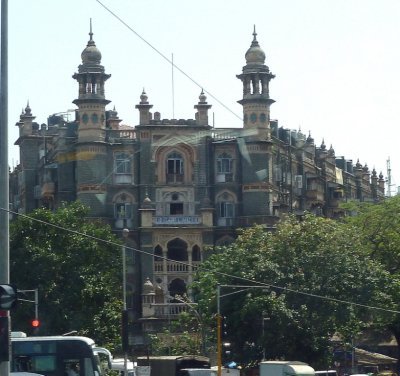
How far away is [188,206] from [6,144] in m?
85.2

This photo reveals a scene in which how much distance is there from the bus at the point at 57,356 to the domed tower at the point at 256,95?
66.1 metres

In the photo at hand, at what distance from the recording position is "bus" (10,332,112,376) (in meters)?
51.2

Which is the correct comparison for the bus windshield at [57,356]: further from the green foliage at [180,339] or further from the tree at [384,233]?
the green foliage at [180,339]

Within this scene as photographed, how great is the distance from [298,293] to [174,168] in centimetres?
4396

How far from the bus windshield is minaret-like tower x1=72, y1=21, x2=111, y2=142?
6358 centimetres

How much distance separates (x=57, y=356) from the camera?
51.6 meters

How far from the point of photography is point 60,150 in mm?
117438

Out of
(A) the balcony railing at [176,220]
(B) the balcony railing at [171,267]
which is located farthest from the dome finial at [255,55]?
(B) the balcony railing at [171,267]

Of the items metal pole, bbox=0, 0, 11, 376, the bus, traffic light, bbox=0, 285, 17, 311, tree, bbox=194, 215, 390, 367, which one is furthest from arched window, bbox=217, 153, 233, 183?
traffic light, bbox=0, 285, 17, 311

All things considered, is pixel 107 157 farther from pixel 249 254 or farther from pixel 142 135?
pixel 249 254

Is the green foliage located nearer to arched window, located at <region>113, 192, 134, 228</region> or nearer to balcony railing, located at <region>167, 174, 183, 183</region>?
arched window, located at <region>113, 192, 134, 228</region>

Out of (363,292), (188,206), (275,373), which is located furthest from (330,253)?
(188,206)

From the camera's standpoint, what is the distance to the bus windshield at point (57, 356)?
168 ft

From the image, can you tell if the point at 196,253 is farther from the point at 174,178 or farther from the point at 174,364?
the point at 174,364
